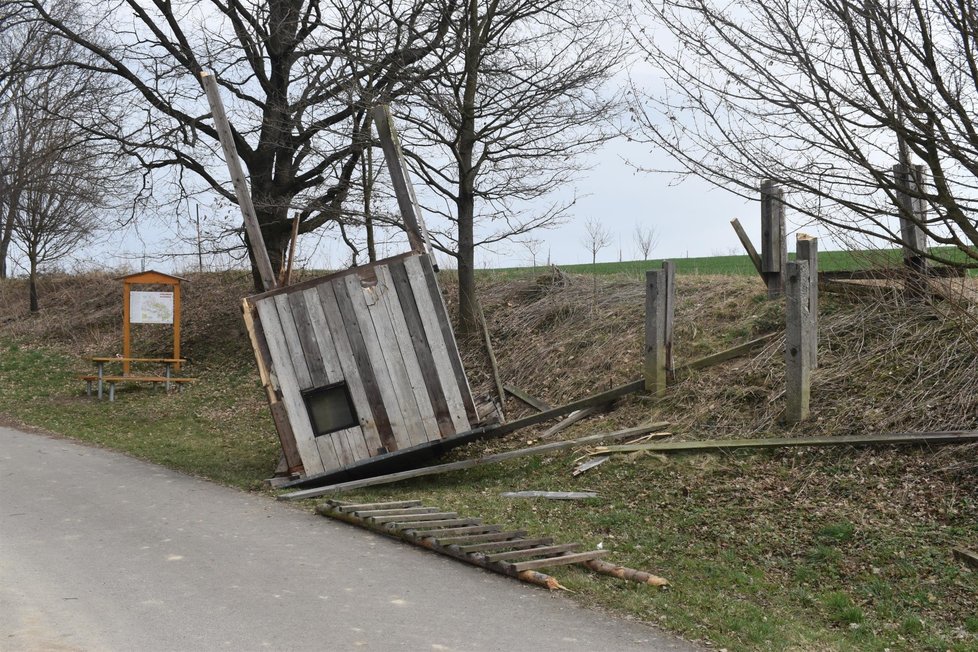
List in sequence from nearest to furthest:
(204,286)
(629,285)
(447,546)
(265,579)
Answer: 1. (265,579)
2. (447,546)
3. (629,285)
4. (204,286)

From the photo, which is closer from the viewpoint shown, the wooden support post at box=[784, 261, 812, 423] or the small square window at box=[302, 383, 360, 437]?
the wooden support post at box=[784, 261, 812, 423]

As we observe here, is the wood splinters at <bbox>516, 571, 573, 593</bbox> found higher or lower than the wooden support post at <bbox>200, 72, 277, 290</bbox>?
lower

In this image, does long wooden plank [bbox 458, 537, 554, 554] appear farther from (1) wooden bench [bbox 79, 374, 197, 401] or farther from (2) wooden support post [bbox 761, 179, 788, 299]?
(1) wooden bench [bbox 79, 374, 197, 401]

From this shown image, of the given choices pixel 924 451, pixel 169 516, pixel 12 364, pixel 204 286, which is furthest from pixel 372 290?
pixel 204 286

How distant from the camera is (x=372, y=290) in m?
11.6

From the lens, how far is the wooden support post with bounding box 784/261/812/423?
1005cm

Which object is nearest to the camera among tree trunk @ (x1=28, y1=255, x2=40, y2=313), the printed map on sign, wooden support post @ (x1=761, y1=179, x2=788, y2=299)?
wooden support post @ (x1=761, y1=179, x2=788, y2=299)

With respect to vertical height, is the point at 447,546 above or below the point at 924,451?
below

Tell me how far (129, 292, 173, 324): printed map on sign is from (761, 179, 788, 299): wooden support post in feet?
42.2

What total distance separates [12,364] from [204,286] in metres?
5.94

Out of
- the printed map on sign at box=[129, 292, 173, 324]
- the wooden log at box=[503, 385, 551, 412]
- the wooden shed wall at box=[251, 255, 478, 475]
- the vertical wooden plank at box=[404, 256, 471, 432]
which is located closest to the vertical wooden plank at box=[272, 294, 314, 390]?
the wooden shed wall at box=[251, 255, 478, 475]

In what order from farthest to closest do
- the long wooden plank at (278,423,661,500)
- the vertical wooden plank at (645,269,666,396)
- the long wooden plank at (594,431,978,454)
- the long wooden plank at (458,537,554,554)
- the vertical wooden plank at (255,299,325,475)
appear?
the vertical wooden plank at (645,269,666,396)
the vertical wooden plank at (255,299,325,475)
the long wooden plank at (278,423,661,500)
the long wooden plank at (594,431,978,454)
the long wooden plank at (458,537,554,554)

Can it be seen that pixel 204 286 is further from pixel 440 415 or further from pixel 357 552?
pixel 357 552

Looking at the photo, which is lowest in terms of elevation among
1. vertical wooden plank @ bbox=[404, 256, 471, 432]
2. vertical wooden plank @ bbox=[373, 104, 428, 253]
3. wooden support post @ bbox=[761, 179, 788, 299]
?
vertical wooden plank @ bbox=[404, 256, 471, 432]
